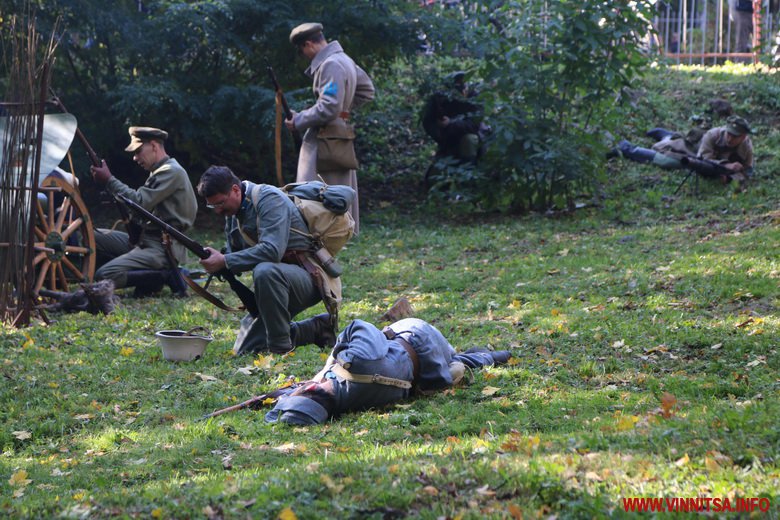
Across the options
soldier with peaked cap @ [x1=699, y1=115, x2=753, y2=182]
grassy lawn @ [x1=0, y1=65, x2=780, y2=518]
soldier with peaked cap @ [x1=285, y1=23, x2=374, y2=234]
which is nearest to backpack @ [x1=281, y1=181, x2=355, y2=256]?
grassy lawn @ [x1=0, y1=65, x2=780, y2=518]

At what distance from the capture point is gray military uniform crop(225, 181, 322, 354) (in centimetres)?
650

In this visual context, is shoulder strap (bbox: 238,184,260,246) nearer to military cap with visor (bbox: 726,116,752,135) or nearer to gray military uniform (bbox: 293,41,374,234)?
gray military uniform (bbox: 293,41,374,234)

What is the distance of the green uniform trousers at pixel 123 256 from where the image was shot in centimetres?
906

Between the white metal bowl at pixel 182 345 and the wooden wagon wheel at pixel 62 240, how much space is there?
2.16 meters

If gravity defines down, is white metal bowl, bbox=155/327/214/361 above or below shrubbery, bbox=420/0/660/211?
below

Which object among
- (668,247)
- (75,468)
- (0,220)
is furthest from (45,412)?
(668,247)

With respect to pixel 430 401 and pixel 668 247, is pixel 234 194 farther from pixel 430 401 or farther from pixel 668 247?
pixel 668 247

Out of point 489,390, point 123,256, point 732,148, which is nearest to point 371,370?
point 489,390

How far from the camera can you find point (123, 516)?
362cm

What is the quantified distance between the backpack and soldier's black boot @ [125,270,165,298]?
9.47 ft

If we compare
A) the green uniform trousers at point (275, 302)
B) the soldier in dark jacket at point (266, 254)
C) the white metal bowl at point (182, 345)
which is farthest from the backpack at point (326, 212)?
the white metal bowl at point (182, 345)

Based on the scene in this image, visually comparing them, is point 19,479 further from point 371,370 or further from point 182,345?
point 182,345

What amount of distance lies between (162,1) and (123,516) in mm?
10563

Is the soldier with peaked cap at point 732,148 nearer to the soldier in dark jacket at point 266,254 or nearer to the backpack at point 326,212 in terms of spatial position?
the backpack at point 326,212
